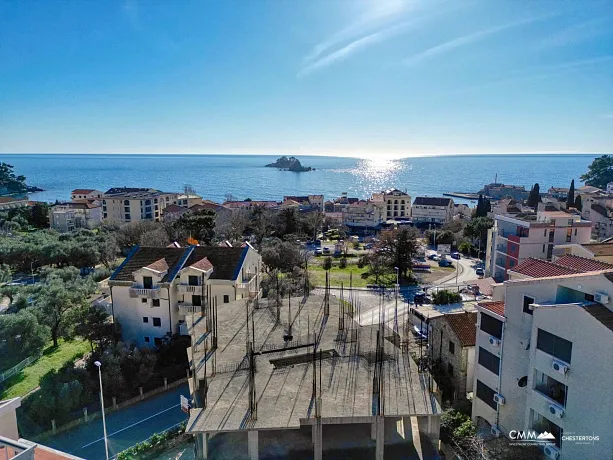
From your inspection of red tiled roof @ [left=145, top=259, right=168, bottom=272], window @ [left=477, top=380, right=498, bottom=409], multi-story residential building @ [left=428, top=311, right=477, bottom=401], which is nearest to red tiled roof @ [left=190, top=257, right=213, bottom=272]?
red tiled roof @ [left=145, top=259, right=168, bottom=272]

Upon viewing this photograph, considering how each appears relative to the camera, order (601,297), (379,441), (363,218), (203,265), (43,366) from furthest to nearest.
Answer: (363,218) → (203,265) → (43,366) → (379,441) → (601,297)

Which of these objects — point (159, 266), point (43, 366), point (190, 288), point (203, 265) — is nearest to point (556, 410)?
point (190, 288)

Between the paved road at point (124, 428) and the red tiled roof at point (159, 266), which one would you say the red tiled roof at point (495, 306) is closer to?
the paved road at point (124, 428)

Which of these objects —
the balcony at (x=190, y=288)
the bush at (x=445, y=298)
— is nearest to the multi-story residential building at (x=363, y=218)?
the bush at (x=445, y=298)

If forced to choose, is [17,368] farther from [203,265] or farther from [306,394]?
[306,394]

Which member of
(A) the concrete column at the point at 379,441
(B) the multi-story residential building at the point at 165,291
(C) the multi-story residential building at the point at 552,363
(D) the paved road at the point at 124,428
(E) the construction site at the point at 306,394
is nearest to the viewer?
(C) the multi-story residential building at the point at 552,363

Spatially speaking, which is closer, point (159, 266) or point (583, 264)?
point (583, 264)
